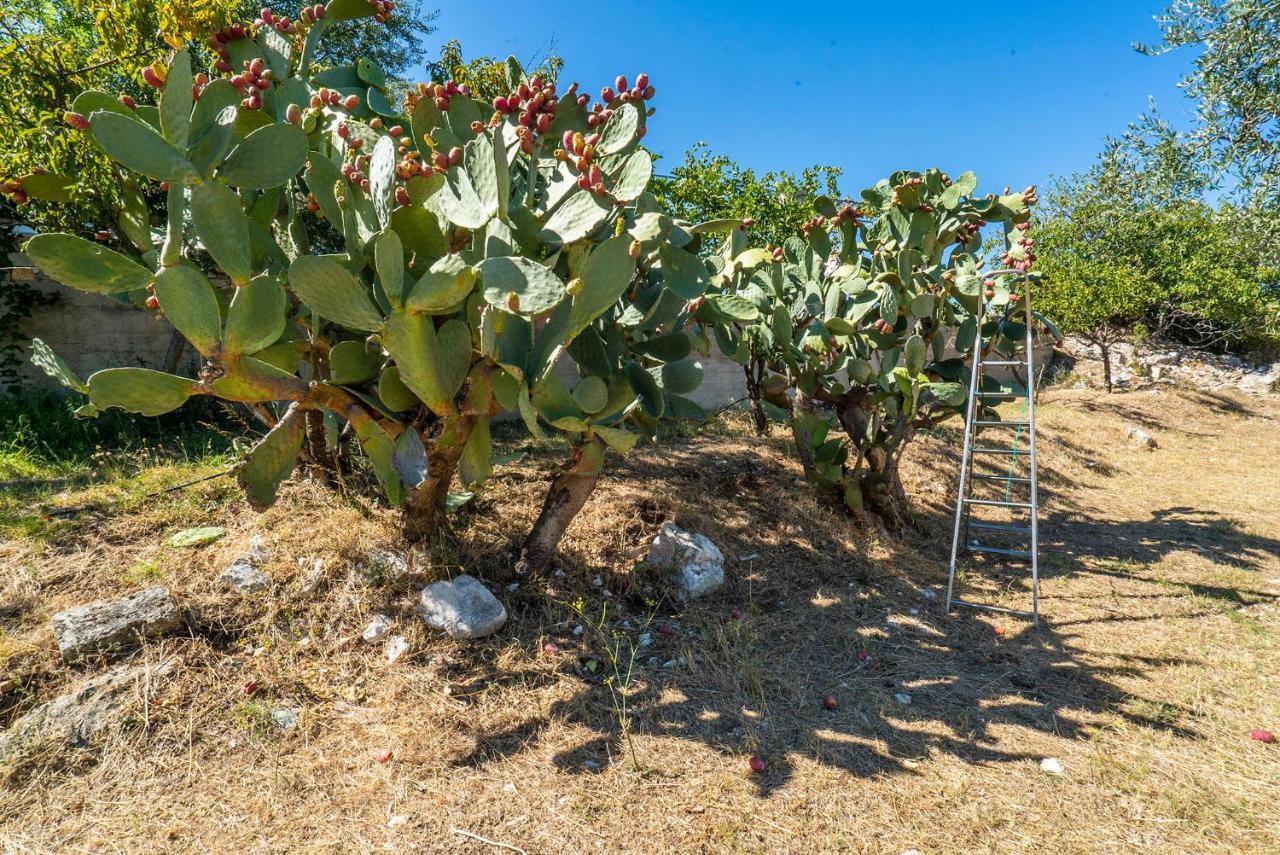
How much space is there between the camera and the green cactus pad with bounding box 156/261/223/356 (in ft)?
5.91

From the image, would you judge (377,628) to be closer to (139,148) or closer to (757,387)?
(139,148)

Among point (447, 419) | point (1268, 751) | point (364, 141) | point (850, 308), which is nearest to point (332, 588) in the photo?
point (447, 419)

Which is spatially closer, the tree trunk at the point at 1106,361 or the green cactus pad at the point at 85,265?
the green cactus pad at the point at 85,265

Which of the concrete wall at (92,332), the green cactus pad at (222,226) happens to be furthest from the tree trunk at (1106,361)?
the green cactus pad at (222,226)

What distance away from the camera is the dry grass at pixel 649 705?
1.83 metres

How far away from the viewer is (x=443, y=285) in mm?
1907

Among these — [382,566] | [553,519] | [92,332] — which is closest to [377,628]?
[382,566]

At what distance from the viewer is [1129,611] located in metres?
3.54

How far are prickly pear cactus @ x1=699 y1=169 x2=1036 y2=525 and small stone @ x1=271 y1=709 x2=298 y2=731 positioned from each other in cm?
266

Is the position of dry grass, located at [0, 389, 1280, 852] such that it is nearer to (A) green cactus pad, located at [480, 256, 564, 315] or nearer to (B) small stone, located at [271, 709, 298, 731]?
(B) small stone, located at [271, 709, 298, 731]

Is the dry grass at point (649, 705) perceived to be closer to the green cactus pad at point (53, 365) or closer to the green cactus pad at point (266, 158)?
the green cactus pad at point (53, 365)

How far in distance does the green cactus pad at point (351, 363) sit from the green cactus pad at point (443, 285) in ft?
1.73

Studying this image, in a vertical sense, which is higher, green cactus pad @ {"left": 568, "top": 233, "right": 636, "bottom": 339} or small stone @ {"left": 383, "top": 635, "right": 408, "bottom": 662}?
green cactus pad @ {"left": 568, "top": 233, "right": 636, "bottom": 339}

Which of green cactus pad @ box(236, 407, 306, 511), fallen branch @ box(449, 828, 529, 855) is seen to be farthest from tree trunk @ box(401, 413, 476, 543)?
fallen branch @ box(449, 828, 529, 855)
